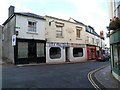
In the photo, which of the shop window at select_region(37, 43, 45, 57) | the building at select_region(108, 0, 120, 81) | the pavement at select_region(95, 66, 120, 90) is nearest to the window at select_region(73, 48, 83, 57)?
the shop window at select_region(37, 43, 45, 57)

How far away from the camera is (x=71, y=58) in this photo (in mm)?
22094

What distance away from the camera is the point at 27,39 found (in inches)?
658

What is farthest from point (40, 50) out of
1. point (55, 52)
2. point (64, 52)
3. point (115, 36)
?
point (115, 36)

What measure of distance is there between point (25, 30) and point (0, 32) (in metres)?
10.5

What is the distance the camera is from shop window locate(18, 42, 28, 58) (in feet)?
52.2

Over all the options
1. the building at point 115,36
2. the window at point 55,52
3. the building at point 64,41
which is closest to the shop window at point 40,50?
the building at point 64,41

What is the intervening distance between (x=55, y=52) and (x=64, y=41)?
3.00 metres

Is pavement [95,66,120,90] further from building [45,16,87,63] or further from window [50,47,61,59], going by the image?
window [50,47,61,59]

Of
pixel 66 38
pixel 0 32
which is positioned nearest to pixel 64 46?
pixel 66 38

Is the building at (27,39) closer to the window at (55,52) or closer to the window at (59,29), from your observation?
the window at (55,52)

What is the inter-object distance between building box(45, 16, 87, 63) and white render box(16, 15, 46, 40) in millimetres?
1187

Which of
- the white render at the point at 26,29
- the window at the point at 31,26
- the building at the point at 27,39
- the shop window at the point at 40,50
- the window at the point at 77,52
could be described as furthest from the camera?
the window at the point at 77,52

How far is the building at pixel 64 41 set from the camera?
19344 millimetres

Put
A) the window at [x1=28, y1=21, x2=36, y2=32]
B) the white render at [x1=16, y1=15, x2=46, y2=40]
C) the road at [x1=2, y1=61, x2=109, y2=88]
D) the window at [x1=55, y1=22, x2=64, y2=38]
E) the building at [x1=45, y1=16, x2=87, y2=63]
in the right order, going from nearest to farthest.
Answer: the road at [x1=2, y1=61, x2=109, y2=88]
the white render at [x1=16, y1=15, x2=46, y2=40]
the window at [x1=28, y1=21, x2=36, y2=32]
the building at [x1=45, y1=16, x2=87, y2=63]
the window at [x1=55, y1=22, x2=64, y2=38]
